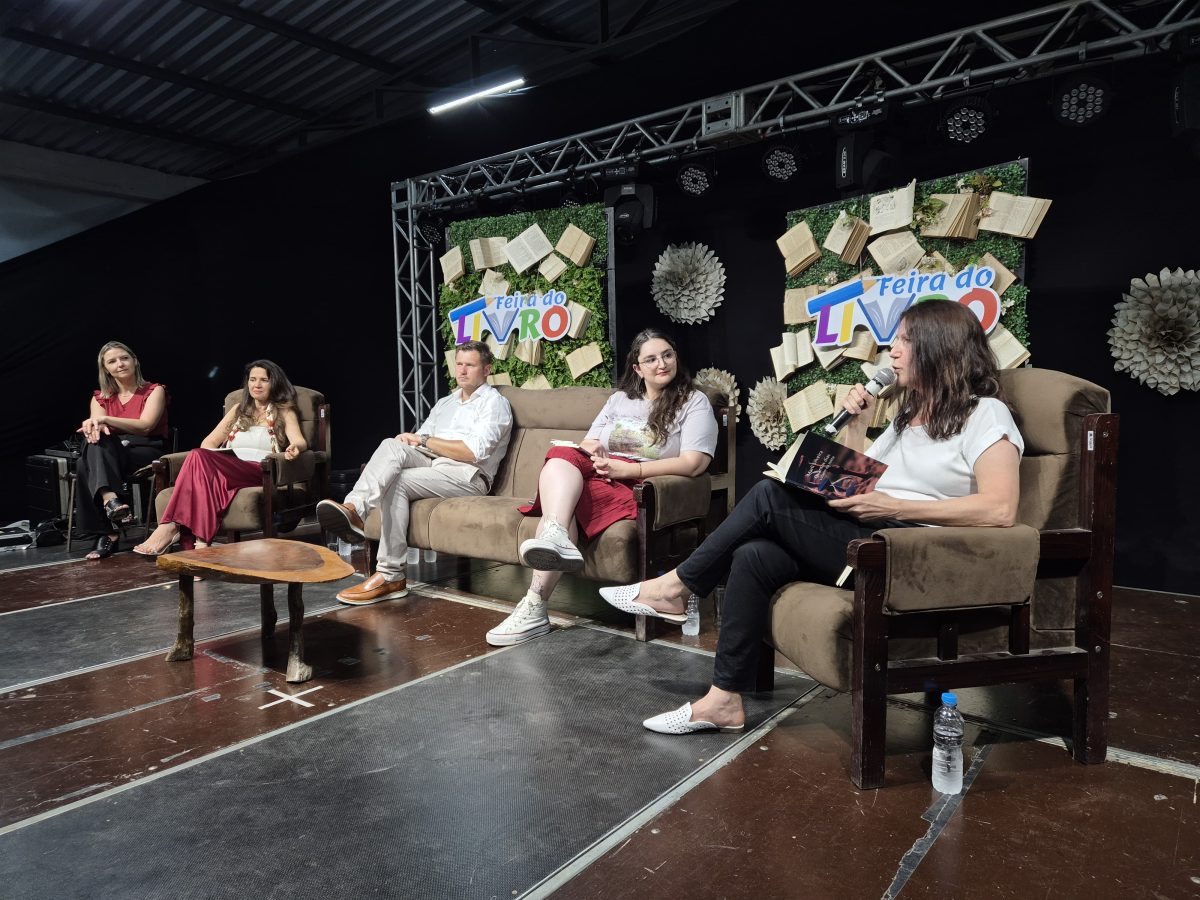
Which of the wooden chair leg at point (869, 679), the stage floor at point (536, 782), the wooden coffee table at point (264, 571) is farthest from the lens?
the wooden coffee table at point (264, 571)

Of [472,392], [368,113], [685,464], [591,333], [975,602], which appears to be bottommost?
[975,602]

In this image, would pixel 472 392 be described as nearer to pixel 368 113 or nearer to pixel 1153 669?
pixel 1153 669

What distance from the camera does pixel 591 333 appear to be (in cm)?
526

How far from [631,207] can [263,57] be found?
3.42m

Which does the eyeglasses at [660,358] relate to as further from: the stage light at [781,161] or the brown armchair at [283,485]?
the brown armchair at [283,485]

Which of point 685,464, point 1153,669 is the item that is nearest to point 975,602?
point 1153,669

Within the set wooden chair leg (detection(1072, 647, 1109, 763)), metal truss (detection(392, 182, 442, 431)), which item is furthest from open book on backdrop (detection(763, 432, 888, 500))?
metal truss (detection(392, 182, 442, 431))

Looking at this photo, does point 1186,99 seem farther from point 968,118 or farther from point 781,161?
point 781,161

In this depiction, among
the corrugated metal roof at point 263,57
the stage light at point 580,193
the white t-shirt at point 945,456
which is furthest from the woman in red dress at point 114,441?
the white t-shirt at point 945,456

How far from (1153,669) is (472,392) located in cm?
300

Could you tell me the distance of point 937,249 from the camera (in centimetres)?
402

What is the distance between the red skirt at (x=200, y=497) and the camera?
13.4ft

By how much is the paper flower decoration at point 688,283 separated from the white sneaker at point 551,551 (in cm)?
261

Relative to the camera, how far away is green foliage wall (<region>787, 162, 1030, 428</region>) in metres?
3.79
